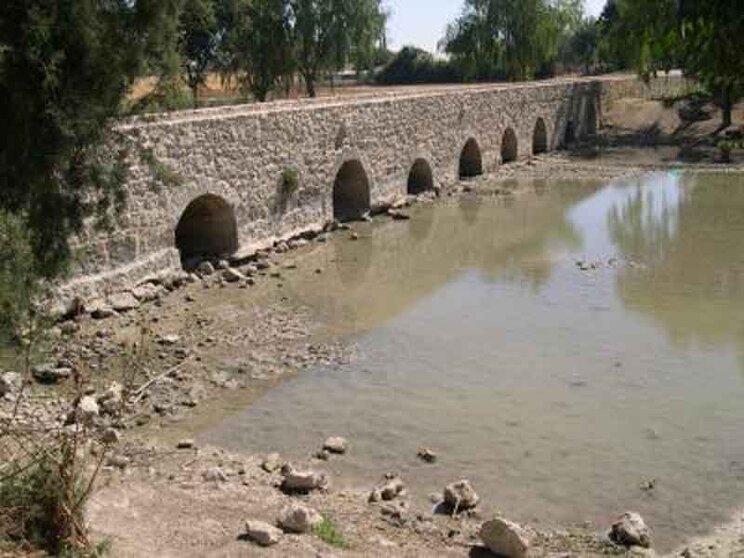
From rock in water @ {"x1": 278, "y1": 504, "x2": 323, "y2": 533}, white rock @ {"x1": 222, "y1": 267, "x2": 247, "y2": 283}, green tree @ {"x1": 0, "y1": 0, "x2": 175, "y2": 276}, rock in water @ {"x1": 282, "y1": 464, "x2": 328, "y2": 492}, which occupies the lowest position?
rock in water @ {"x1": 282, "y1": 464, "x2": 328, "y2": 492}

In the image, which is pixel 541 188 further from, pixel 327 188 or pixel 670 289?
pixel 670 289

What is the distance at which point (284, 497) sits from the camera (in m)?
6.62

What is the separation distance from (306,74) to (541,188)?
26.9ft

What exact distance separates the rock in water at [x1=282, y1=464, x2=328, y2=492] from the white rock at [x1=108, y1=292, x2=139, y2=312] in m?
4.98

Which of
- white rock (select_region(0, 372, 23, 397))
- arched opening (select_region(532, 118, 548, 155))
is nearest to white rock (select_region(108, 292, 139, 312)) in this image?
white rock (select_region(0, 372, 23, 397))

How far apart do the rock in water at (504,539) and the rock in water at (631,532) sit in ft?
2.26

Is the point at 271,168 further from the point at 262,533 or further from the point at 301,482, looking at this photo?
the point at 262,533

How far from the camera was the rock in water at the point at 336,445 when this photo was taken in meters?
7.76

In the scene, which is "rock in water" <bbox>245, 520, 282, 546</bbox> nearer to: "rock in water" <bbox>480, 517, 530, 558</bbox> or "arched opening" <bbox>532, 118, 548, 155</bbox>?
"rock in water" <bbox>480, 517, 530, 558</bbox>

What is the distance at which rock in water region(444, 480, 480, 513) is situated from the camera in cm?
670

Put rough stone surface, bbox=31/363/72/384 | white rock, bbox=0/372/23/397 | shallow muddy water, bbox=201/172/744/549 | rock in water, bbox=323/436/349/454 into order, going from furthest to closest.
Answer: rough stone surface, bbox=31/363/72/384, white rock, bbox=0/372/23/397, rock in water, bbox=323/436/349/454, shallow muddy water, bbox=201/172/744/549

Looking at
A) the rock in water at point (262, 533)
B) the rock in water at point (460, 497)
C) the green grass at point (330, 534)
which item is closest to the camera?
the rock in water at point (262, 533)

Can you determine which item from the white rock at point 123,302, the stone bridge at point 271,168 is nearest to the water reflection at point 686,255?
the stone bridge at point 271,168

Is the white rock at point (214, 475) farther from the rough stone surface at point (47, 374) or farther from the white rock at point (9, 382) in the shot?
the rough stone surface at point (47, 374)
